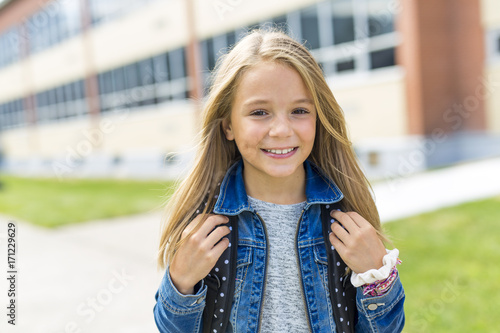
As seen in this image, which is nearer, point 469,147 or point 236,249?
point 236,249

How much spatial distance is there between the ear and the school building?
0.16 meters

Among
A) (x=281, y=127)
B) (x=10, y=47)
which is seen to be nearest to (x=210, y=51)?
(x=281, y=127)

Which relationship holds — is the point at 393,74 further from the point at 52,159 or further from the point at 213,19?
the point at 52,159

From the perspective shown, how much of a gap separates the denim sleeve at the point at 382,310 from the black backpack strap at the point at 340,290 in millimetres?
37

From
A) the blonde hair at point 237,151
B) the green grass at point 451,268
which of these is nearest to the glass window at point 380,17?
the green grass at point 451,268

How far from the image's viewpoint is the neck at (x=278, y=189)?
1670 mm

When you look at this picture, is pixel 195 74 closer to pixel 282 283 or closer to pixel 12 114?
pixel 282 283

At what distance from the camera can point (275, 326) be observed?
1548mm

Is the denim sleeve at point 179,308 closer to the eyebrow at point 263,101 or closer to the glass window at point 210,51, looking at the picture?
the eyebrow at point 263,101

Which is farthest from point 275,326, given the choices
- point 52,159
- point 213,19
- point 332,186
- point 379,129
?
point 52,159

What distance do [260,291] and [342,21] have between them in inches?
421

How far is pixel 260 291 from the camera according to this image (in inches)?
60.7

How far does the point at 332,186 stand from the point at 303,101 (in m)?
0.29

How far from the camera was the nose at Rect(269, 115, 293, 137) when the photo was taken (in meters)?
1.51
